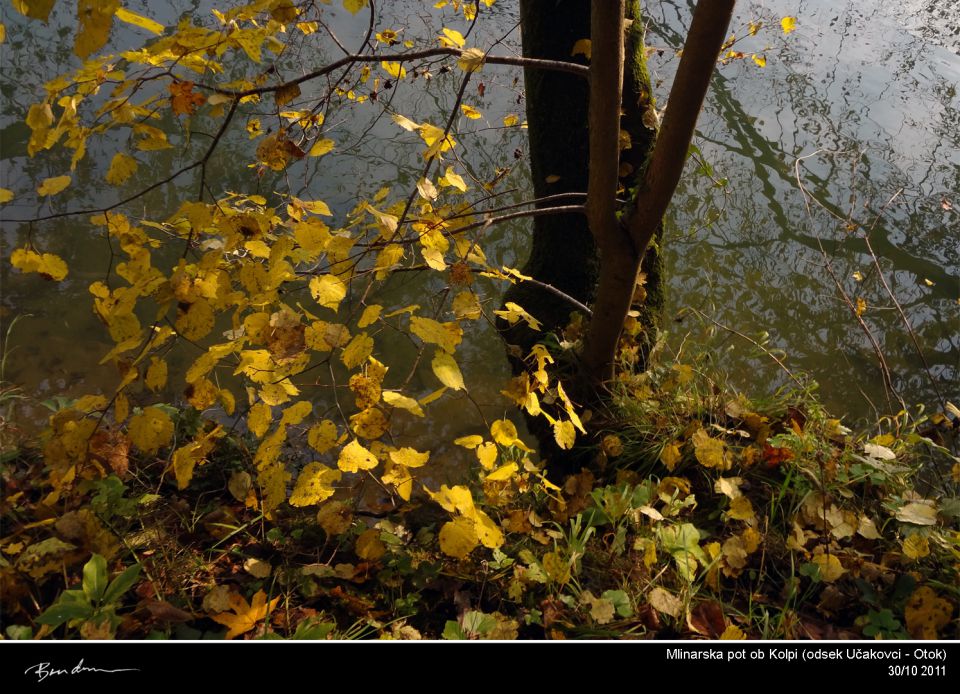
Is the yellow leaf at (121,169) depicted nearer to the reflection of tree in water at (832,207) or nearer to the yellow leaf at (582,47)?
the yellow leaf at (582,47)

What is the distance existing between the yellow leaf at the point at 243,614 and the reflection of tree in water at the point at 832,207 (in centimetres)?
224

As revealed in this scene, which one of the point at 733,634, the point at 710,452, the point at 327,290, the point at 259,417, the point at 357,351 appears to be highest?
the point at 327,290

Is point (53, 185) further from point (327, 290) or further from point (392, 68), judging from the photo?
point (392, 68)

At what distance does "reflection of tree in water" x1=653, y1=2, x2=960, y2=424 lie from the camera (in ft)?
9.95

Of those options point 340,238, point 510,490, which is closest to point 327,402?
point 510,490

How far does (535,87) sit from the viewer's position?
2031mm

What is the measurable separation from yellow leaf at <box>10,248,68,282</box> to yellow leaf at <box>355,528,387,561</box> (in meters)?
0.82

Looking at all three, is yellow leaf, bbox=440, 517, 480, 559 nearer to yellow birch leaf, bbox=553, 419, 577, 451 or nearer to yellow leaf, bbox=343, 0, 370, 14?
yellow birch leaf, bbox=553, 419, 577, 451

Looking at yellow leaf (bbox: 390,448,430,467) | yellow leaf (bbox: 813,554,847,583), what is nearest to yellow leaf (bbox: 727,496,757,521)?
yellow leaf (bbox: 813,554,847,583)

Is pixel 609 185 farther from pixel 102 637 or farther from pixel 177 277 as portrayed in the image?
pixel 102 637

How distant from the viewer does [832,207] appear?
3592mm

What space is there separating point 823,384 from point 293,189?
2.80 m
